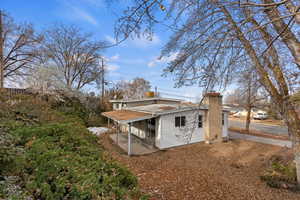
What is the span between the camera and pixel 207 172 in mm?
6949

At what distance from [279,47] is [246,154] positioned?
799 cm

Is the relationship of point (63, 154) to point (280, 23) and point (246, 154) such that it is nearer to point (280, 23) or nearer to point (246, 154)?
point (280, 23)

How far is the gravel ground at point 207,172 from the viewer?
202 inches

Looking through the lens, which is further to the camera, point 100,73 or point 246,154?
point 100,73

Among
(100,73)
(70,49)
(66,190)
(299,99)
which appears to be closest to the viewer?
(66,190)

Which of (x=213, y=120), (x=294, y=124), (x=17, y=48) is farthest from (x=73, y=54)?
(x=294, y=124)

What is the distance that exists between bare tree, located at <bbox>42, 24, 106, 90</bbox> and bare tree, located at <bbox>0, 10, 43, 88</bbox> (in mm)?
2339

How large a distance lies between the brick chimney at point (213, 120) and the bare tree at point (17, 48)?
61.4 feet

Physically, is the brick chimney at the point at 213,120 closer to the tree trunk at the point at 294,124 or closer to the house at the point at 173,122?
the house at the point at 173,122

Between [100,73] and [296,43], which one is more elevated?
[100,73]

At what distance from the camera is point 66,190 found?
6.72ft

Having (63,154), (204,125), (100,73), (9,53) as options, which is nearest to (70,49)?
(100,73)

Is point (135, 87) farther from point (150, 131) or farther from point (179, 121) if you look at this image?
point (179, 121)

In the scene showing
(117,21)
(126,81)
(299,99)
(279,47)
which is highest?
(126,81)
